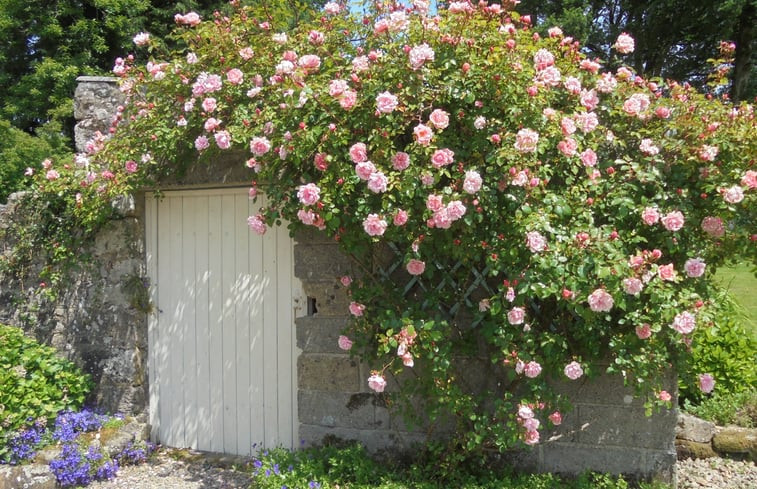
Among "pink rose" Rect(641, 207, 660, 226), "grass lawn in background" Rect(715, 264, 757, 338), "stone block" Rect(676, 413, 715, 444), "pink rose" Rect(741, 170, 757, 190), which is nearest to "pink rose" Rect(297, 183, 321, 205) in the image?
"pink rose" Rect(641, 207, 660, 226)

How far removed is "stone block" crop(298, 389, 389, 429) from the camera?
3295 millimetres

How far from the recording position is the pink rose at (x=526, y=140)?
8.26ft

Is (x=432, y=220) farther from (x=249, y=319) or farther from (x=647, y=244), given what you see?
(x=249, y=319)

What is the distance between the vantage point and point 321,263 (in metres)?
3.35

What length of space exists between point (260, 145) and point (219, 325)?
1496mm

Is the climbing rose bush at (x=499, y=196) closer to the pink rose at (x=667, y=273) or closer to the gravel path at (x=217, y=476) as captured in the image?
the pink rose at (x=667, y=273)

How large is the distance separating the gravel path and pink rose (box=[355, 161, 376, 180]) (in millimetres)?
1965

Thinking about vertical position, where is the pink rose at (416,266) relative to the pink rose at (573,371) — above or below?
above

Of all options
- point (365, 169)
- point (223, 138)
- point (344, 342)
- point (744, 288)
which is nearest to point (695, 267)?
point (365, 169)

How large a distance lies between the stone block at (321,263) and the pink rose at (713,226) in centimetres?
187

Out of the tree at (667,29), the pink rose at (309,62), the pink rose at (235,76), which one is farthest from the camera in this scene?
the tree at (667,29)

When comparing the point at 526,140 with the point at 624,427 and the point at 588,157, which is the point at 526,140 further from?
the point at 624,427

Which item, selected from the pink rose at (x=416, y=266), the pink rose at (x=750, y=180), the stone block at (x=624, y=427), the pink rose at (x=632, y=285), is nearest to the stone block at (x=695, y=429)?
the stone block at (x=624, y=427)

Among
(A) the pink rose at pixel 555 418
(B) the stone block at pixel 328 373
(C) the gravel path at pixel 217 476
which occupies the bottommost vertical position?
(C) the gravel path at pixel 217 476
